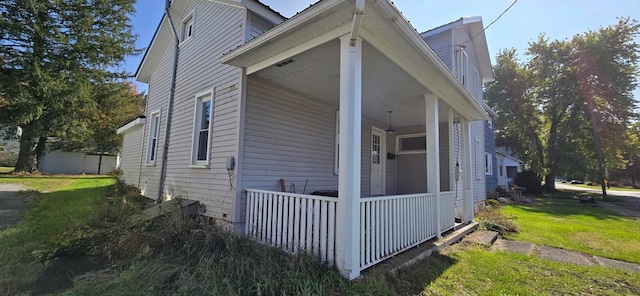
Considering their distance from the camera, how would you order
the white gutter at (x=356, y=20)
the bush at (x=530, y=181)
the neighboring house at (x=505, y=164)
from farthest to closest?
the bush at (x=530, y=181), the neighboring house at (x=505, y=164), the white gutter at (x=356, y=20)

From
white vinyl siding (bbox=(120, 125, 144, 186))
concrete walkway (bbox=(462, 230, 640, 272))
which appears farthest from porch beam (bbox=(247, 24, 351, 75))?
white vinyl siding (bbox=(120, 125, 144, 186))

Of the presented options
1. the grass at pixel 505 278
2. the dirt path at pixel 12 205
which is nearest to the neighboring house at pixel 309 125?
the grass at pixel 505 278

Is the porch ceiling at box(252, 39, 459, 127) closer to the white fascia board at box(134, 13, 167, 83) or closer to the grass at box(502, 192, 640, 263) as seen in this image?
the grass at box(502, 192, 640, 263)

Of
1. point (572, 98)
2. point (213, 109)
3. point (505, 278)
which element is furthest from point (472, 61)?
point (572, 98)

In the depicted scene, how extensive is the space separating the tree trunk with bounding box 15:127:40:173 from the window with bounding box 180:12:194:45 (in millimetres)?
15206

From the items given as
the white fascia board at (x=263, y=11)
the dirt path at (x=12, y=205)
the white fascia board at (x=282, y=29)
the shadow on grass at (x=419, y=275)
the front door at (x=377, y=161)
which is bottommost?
the shadow on grass at (x=419, y=275)

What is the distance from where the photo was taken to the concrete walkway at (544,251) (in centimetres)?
474

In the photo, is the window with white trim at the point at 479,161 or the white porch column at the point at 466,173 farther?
the window with white trim at the point at 479,161

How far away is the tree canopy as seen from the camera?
64.8ft

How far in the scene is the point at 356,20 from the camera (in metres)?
2.92

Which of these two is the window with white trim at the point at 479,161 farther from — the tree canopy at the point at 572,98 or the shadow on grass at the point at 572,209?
the tree canopy at the point at 572,98

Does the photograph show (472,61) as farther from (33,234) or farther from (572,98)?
(572,98)

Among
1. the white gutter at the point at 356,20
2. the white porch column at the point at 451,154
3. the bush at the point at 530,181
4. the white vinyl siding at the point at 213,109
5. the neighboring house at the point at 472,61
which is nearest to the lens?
the white gutter at the point at 356,20

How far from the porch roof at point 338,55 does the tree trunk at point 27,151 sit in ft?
62.4
